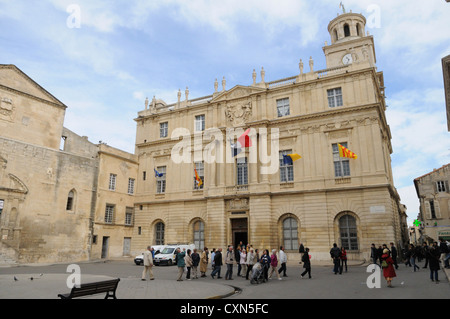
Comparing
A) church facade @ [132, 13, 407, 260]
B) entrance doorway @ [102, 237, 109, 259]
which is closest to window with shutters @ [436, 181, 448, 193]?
church facade @ [132, 13, 407, 260]

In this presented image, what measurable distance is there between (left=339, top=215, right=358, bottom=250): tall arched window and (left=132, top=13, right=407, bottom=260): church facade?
0.23 ft

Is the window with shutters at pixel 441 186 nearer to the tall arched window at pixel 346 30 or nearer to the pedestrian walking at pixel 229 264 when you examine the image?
the tall arched window at pixel 346 30

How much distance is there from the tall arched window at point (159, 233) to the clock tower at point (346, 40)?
2510 cm

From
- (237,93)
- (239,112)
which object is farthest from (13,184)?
(237,93)

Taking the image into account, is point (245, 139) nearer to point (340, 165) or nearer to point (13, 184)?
point (340, 165)

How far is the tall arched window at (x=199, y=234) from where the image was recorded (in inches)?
1183

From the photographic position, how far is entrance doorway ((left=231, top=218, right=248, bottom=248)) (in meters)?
28.4

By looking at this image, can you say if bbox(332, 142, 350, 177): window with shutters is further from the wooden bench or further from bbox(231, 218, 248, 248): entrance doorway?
the wooden bench

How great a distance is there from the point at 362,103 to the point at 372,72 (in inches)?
104

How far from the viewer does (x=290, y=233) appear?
88.0ft

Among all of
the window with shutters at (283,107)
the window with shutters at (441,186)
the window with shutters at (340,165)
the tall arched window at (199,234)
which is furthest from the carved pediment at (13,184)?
the window with shutters at (441,186)
